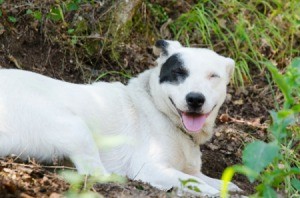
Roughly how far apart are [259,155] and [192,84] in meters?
2.14

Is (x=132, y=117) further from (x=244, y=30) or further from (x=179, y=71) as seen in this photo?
(x=244, y=30)

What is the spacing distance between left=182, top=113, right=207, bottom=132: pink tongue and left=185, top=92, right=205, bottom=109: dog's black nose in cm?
20

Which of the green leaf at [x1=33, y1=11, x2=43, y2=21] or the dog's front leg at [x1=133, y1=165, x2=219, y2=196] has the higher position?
the green leaf at [x1=33, y1=11, x2=43, y2=21]

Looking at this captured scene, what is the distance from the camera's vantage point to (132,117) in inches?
219

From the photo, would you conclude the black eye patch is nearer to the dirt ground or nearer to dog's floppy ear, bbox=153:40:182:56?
dog's floppy ear, bbox=153:40:182:56

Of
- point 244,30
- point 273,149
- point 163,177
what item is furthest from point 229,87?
point 273,149

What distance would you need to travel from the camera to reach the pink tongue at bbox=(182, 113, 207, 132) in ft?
17.4

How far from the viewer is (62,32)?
7.32 metres

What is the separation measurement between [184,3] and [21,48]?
2.77m

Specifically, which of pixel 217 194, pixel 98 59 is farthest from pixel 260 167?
pixel 98 59

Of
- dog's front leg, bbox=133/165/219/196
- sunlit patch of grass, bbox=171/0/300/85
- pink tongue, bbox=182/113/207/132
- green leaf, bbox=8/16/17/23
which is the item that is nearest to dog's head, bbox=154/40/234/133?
pink tongue, bbox=182/113/207/132

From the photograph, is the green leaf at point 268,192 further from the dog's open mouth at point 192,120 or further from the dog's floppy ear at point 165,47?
the dog's floppy ear at point 165,47

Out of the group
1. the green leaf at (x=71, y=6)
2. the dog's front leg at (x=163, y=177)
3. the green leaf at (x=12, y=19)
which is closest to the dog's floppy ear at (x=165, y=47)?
the dog's front leg at (x=163, y=177)

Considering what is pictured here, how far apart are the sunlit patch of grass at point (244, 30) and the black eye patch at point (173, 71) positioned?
264cm
